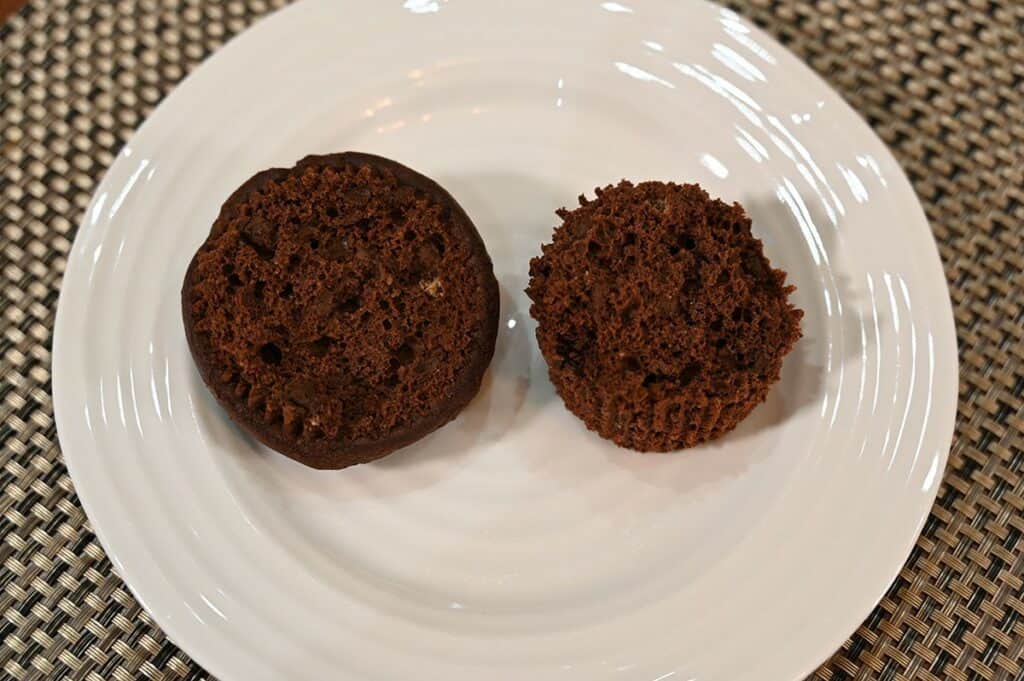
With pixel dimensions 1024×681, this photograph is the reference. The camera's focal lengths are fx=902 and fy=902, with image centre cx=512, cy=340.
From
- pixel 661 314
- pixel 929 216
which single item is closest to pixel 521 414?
pixel 661 314

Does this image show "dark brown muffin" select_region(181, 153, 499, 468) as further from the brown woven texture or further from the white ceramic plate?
the brown woven texture

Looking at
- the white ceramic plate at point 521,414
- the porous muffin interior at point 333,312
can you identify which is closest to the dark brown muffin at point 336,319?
the porous muffin interior at point 333,312

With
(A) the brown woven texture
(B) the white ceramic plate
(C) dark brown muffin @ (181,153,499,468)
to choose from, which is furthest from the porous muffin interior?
(A) the brown woven texture

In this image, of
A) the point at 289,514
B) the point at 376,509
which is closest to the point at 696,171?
the point at 376,509

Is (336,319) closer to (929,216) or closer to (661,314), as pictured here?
(661,314)

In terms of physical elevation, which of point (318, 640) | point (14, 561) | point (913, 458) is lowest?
point (14, 561)

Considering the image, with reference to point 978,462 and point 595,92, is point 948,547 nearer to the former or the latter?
point 978,462

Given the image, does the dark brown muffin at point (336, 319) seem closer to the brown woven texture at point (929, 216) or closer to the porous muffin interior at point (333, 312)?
the porous muffin interior at point (333, 312)
